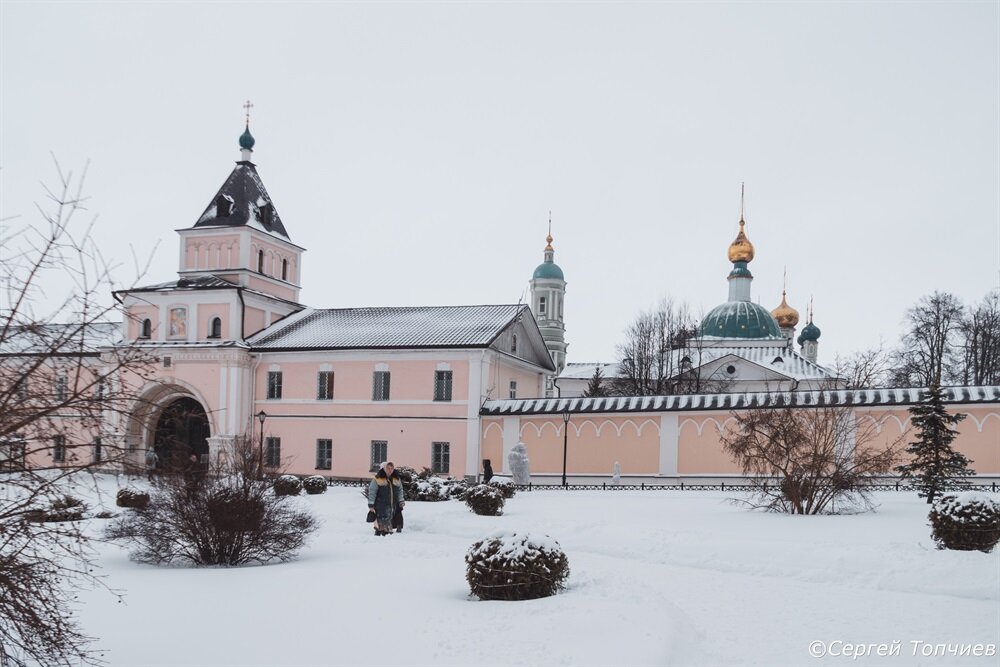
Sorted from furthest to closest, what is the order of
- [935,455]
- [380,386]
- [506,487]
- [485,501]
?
[380,386]
[506,487]
[935,455]
[485,501]

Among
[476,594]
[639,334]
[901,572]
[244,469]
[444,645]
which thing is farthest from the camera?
[639,334]

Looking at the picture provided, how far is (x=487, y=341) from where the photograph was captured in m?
32.3

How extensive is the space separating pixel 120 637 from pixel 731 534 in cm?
1038

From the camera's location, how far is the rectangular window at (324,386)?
34631 mm

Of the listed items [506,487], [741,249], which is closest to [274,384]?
[506,487]

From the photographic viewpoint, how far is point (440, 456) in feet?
108

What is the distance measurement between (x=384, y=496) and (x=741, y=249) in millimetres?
55343

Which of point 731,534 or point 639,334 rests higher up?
point 639,334

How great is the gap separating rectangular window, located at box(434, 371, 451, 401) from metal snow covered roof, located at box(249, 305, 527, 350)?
1156mm

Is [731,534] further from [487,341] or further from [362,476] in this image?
[362,476]

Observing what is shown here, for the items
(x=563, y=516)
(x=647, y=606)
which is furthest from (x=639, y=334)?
(x=647, y=606)

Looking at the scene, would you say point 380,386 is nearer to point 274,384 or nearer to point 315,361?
point 315,361

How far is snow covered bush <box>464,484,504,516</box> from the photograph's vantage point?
18.7 m

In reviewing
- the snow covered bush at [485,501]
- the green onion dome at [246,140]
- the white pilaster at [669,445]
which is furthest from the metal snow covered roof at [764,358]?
the snow covered bush at [485,501]
